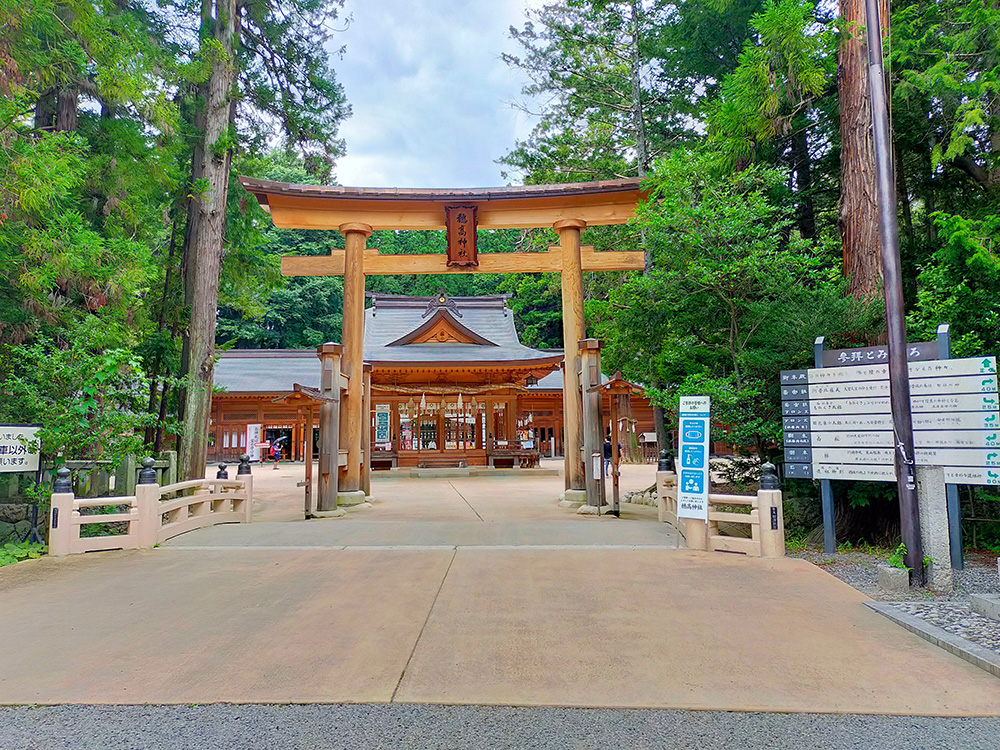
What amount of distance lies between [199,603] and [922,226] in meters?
11.2

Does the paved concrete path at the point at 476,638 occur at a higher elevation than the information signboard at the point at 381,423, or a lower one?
lower

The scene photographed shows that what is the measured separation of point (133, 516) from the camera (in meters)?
6.38

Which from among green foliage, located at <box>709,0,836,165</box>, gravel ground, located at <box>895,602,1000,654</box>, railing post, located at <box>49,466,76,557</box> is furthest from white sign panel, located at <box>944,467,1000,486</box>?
railing post, located at <box>49,466,76,557</box>

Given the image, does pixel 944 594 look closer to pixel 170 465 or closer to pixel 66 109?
pixel 170 465

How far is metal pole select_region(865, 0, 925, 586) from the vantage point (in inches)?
180

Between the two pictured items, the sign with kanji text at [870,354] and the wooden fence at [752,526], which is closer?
the sign with kanji text at [870,354]

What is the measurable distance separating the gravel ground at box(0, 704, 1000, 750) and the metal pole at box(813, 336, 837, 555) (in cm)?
344

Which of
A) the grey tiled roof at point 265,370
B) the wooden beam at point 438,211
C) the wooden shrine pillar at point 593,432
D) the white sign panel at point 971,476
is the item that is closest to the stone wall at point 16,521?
the wooden beam at point 438,211

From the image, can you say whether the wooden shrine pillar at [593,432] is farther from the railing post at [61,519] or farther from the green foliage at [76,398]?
the railing post at [61,519]

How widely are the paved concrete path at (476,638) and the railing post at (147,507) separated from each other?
3.21ft

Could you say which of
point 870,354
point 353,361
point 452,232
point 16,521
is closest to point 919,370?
point 870,354

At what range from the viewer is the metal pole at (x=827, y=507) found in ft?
18.9

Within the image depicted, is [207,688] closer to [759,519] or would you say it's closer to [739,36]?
[759,519]

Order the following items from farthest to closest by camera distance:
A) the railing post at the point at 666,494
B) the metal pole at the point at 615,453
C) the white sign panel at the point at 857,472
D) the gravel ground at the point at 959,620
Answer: the metal pole at the point at 615,453, the railing post at the point at 666,494, the white sign panel at the point at 857,472, the gravel ground at the point at 959,620
